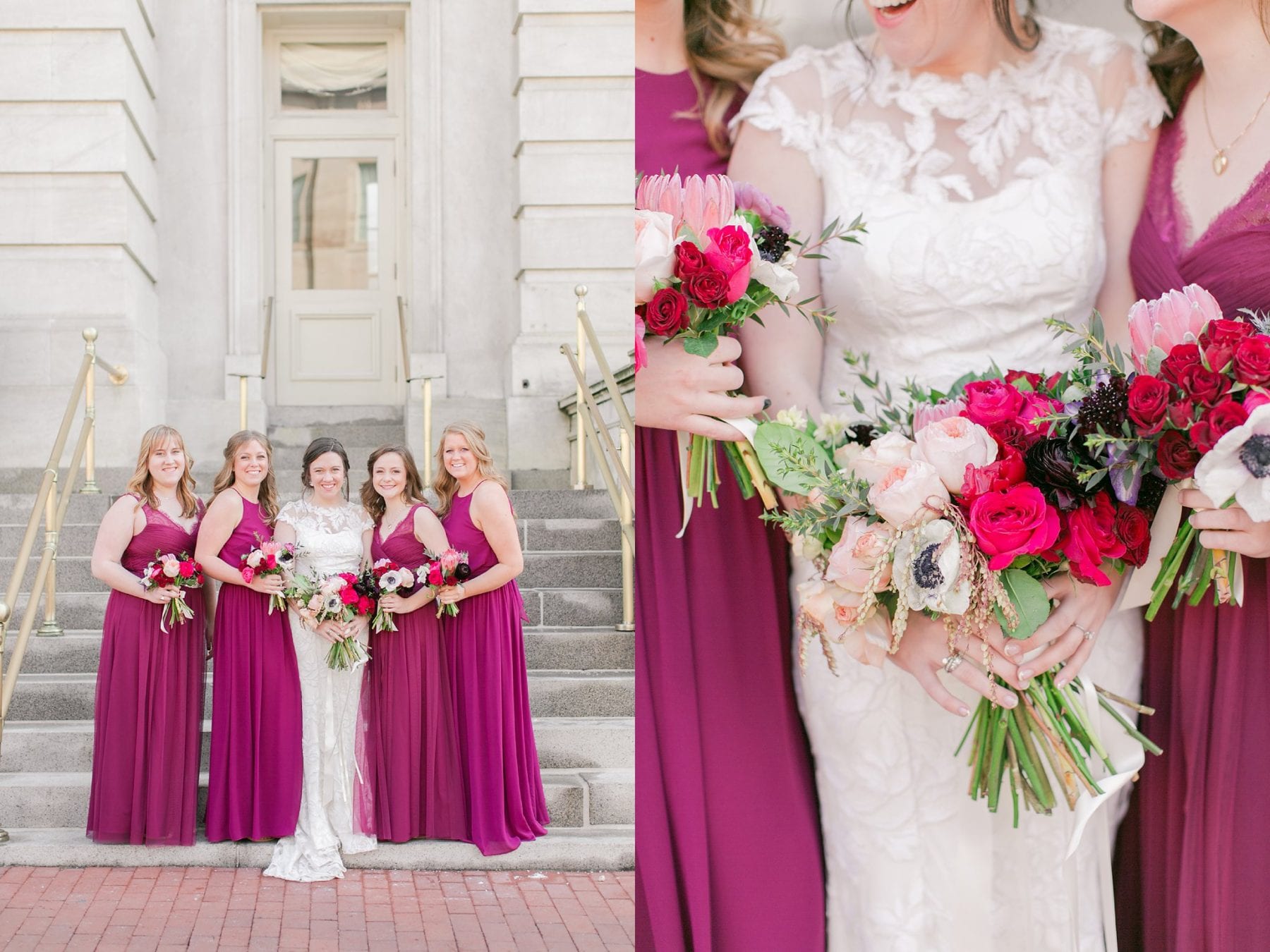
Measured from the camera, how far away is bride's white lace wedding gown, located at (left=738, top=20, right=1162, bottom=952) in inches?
48.4

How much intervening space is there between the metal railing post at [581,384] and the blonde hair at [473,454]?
0.22m

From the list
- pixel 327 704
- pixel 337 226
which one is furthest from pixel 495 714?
pixel 337 226

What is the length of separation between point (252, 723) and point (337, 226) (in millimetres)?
1504

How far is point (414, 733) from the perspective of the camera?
11.6 ft

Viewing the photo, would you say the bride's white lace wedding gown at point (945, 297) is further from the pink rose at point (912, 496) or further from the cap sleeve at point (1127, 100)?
the pink rose at point (912, 496)

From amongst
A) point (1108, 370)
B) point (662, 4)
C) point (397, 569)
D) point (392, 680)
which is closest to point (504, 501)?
point (397, 569)

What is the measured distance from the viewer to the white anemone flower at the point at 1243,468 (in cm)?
105

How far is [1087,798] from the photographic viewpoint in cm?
121

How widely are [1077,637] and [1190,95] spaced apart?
588 mm

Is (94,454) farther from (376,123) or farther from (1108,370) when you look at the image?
(1108,370)

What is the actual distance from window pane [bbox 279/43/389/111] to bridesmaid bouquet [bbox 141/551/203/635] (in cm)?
124

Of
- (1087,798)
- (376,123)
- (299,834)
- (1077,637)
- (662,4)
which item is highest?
(376,123)

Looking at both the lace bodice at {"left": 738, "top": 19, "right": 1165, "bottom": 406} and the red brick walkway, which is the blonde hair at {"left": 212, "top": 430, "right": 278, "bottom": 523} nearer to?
the red brick walkway

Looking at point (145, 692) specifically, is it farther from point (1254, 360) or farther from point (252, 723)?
point (1254, 360)
